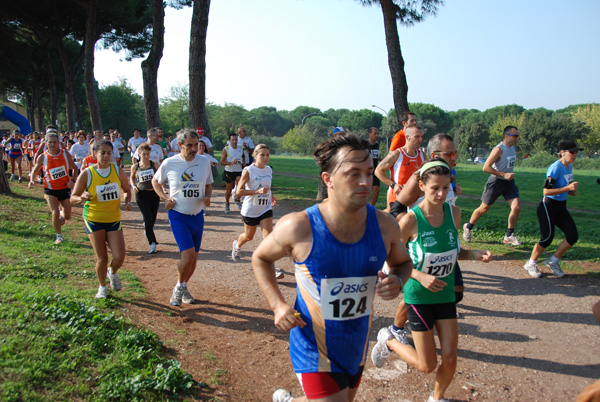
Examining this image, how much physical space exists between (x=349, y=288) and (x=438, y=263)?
141 centimetres

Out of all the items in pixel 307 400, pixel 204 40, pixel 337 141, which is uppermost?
pixel 204 40

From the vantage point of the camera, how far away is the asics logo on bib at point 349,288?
2.49 metres

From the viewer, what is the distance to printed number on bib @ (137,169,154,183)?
8.37 metres

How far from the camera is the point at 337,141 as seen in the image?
8.42ft

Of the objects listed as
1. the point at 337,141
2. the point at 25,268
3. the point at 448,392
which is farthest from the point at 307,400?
the point at 25,268

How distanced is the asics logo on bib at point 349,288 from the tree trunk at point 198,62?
55.8 feet

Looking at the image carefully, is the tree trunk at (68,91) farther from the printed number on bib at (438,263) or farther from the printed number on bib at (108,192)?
the printed number on bib at (438,263)

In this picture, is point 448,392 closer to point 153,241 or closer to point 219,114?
point 153,241

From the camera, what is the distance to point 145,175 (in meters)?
8.39

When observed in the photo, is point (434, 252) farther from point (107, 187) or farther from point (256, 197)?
point (107, 187)

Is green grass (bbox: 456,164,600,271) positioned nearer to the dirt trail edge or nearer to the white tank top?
the dirt trail edge

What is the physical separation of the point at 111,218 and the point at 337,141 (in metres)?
4.35

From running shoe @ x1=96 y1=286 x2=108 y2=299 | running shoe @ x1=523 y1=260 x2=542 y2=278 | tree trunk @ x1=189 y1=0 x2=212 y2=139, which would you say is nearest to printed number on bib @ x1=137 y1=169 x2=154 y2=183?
running shoe @ x1=96 y1=286 x2=108 y2=299

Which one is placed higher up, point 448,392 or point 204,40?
point 204,40
